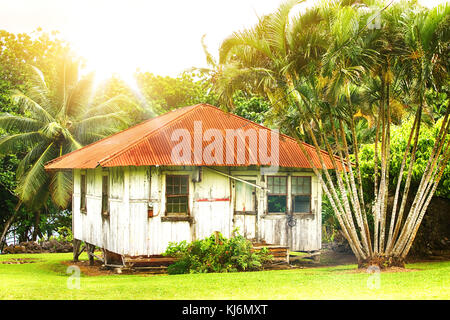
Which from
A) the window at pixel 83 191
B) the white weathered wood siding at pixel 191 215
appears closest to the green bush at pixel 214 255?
the white weathered wood siding at pixel 191 215

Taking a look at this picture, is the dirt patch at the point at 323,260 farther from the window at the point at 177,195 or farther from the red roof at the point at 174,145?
the window at the point at 177,195

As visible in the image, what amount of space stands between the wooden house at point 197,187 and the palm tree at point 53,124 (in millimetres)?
7798

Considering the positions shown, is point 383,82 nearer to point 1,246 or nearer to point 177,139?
point 177,139

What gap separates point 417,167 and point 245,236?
590cm

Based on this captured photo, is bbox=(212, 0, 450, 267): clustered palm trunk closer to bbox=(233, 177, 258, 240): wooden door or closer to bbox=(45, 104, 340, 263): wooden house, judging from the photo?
bbox=(45, 104, 340, 263): wooden house

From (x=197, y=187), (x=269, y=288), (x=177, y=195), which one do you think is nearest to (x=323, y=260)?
(x=197, y=187)

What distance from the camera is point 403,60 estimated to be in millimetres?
15547

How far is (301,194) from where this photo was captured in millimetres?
20766

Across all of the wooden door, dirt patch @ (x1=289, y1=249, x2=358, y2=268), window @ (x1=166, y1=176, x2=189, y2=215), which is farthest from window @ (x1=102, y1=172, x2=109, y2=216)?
dirt patch @ (x1=289, y1=249, x2=358, y2=268)

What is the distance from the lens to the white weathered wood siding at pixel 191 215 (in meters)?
18.8

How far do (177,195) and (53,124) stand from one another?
38.5 feet

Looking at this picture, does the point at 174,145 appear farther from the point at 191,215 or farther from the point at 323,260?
the point at 323,260

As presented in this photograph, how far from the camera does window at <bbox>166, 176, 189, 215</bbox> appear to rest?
1917 centimetres

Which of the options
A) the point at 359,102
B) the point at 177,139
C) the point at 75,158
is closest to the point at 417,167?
the point at 359,102
